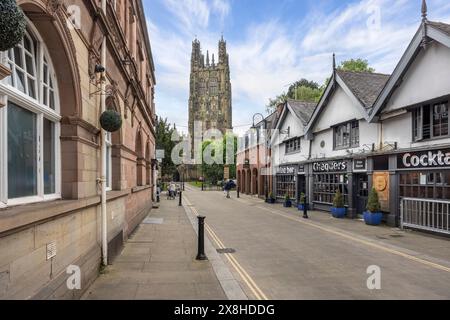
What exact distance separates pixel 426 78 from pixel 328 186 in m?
9.22

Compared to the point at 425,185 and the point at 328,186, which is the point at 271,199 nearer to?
the point at 328,186

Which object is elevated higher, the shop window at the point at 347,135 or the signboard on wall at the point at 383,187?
the shop window at the point at 347,135

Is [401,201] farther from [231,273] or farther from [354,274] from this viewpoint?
[231,273]

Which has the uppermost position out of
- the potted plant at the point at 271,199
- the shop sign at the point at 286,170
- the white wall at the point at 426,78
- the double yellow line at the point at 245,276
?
the white wall at the point at 426,78

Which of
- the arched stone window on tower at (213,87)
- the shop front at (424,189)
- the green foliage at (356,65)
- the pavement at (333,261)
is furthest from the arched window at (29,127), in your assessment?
the arched stone window on tower at (213,87)

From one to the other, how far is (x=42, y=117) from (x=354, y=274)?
6713mm

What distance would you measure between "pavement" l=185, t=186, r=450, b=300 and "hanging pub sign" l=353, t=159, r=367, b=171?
3084mm

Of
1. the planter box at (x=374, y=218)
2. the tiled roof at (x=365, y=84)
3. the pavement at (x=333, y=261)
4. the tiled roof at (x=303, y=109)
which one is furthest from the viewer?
the tiled roof at (x=303, y=109)

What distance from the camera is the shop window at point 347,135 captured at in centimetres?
1858

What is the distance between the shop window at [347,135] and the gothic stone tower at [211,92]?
94.2 m

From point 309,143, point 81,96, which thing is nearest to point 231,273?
Result: point 81,96

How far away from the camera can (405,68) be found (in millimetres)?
14164

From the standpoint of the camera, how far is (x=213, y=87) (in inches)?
4675

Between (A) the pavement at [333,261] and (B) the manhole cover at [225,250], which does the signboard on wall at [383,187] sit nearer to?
(A) the pavement at [333,261]
